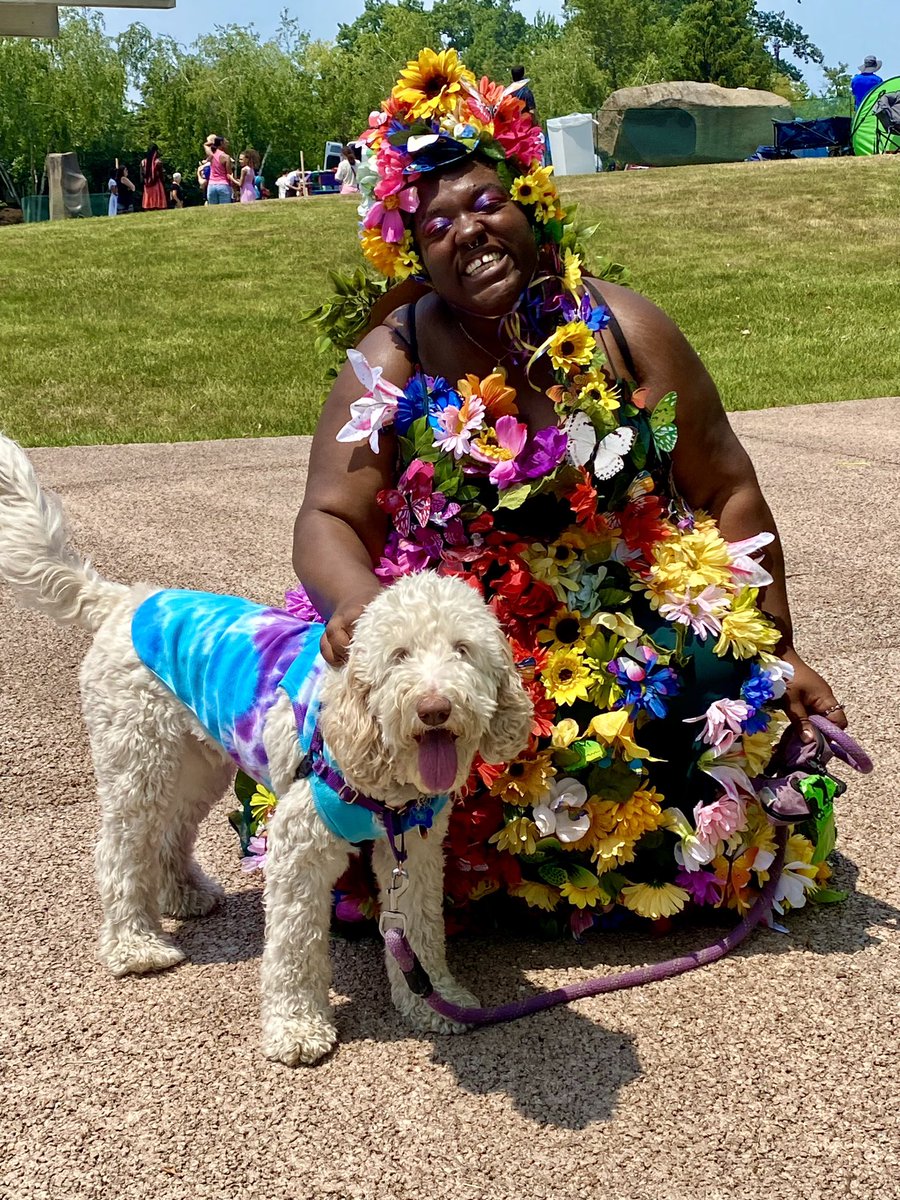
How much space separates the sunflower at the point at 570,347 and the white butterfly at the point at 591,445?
13 centimetres

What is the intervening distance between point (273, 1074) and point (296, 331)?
12053 millimetres

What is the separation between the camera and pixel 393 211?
10.2 feet

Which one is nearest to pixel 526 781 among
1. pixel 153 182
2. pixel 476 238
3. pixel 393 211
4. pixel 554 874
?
pixel 554 874

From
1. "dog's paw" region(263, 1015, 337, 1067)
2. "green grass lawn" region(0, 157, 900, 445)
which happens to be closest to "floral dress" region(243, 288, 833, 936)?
"dog's paw" region(263, 1015, 337, 1067)

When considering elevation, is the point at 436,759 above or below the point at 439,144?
below

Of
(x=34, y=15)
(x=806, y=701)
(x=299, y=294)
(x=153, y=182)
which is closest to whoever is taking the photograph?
(x=806, y=701)

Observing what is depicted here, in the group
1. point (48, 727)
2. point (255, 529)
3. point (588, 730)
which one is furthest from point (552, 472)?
point (255, 529)

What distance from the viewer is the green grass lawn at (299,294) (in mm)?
11180

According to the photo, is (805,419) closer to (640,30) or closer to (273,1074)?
(273,1074)

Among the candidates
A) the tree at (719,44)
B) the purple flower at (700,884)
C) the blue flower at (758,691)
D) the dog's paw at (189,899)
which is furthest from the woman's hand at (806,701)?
the tree at (719,44)

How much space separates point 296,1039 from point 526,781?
2.61ft

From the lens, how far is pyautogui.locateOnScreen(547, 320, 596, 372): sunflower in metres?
3.04

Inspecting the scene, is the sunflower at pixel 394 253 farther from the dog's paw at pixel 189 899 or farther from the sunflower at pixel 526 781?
the dog's paw at pixel 189 899

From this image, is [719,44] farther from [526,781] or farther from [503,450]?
[526,781]
